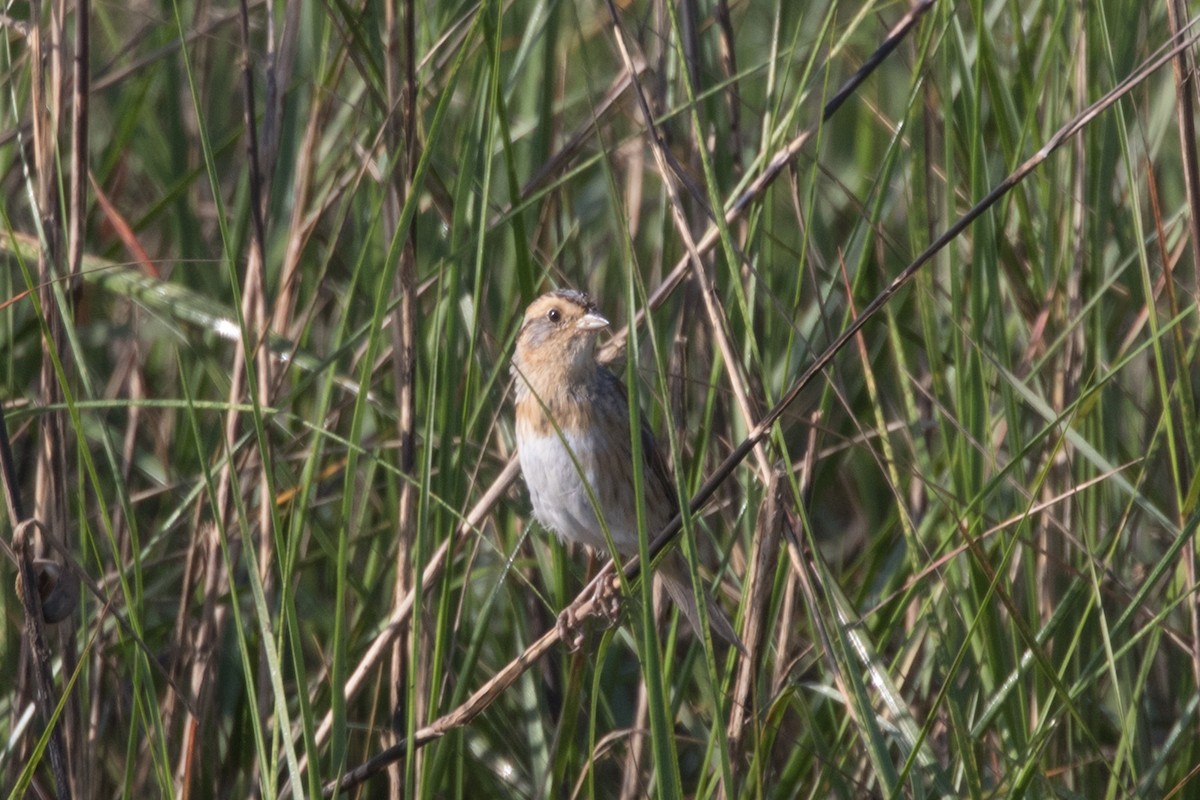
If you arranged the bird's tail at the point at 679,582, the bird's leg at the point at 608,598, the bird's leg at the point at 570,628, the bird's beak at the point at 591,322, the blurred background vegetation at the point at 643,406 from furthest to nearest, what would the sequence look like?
the bird's tail at the point at 679,582 → the bird's beak at the point at 591,322 → the bird's leg at the point at 608,598 → the bird's leg at the point at 570,628 → the blurred background vegetation at the point at 643,406

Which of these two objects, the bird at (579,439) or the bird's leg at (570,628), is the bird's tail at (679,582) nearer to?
the bird at (579,439)

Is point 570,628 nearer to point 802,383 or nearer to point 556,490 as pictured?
point 556,490

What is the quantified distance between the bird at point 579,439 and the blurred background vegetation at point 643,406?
14 centimetres

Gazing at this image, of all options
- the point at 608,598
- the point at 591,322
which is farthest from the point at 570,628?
the point at 591,322

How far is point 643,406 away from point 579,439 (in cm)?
19

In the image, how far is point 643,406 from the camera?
3852 millimetres

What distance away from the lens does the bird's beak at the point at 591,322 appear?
11.6 feet

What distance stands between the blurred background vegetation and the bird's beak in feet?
0.56

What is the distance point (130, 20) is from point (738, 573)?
343 centimetres

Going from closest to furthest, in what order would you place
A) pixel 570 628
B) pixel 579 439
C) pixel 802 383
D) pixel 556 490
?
pixel 802 383 → pixel 570 628 → pixel 556 490 → pixel 579 439

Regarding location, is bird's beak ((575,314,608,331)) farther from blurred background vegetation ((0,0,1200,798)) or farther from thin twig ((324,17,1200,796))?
thin twig ((324,17,1200,796))

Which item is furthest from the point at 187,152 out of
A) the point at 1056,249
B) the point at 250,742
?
the point at 1056,249

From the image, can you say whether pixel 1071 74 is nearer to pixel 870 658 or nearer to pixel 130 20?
pixel 870 658

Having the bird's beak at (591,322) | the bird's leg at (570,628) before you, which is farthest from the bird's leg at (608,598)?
the bird's beak at (591,322)
